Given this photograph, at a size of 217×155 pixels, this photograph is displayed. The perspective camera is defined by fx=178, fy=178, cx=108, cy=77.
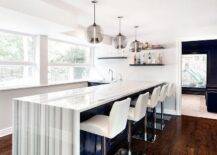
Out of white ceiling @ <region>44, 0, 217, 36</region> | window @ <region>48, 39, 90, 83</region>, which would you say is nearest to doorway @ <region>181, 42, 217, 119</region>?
white ceiling @ <region>44, 0, 217, 36</region>

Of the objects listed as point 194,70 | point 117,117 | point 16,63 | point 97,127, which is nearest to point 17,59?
point 16,63

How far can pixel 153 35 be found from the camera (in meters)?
5.14

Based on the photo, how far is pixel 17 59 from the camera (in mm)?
3963

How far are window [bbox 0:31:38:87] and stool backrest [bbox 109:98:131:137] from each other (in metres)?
2.85

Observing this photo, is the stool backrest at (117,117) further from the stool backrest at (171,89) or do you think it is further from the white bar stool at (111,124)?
the stool backrest at (171,89)

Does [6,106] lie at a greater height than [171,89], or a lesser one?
lesser

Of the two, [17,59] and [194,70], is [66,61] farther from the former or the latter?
[194,70]

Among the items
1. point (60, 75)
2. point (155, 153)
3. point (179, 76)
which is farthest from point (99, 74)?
point (155, 153)

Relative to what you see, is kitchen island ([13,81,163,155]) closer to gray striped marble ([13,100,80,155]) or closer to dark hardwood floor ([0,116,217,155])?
gray striped marble ([13,100,80,155])

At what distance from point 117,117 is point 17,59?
306 centimetres

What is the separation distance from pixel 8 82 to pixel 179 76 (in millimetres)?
4196

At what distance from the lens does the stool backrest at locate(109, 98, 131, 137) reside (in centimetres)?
185

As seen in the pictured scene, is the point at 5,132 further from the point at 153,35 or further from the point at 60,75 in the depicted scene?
the point at 153,35

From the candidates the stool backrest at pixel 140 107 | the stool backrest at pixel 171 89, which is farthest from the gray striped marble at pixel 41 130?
the stool backrest at pixel 171 89
